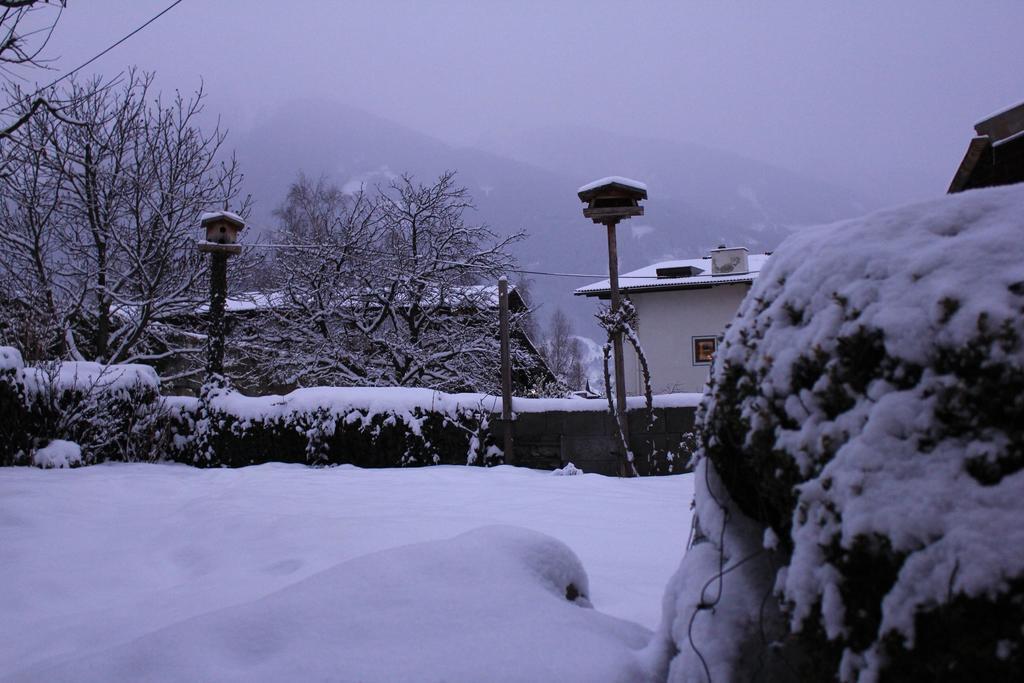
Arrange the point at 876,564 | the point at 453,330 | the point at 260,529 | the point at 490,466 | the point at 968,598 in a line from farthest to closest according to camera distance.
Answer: the point at 453,330
the point at 490,466
the point at 260,529
the point at 876,564
the point at 968,598

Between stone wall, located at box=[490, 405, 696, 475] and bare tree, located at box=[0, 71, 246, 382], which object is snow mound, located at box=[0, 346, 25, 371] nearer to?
stone wall, located at box=[490, 405, 696, 475]

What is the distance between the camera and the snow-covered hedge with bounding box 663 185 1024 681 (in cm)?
81

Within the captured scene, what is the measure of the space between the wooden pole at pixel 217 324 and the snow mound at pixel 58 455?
2.00 metres

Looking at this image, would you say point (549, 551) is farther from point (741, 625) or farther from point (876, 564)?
point (876, 564)

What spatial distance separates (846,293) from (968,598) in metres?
0.49

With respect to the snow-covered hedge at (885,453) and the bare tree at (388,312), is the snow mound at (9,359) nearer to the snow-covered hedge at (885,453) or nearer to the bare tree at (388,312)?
the snow-covered hedge at (885,453)

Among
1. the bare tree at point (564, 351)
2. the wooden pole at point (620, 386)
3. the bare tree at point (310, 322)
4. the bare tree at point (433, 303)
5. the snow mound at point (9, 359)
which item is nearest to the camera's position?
the snow mound at point (9, 359)

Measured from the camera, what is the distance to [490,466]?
298 inches

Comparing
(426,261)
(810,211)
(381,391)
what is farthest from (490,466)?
(810,211)

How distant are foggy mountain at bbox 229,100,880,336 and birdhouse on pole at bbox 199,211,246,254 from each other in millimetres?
76232

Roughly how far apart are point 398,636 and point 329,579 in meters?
0.41

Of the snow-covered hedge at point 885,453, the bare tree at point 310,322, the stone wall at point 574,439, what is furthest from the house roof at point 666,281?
the snow-covered hedge at point 885,453

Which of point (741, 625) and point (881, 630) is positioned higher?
point (881, 630)

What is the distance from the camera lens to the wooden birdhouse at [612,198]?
744 centimetres
